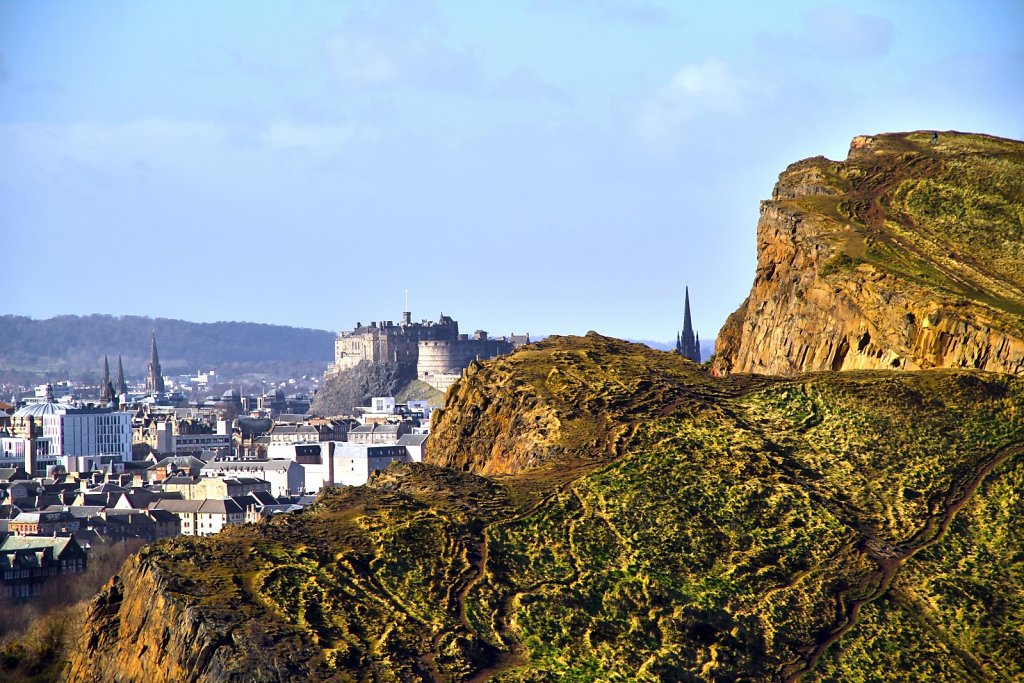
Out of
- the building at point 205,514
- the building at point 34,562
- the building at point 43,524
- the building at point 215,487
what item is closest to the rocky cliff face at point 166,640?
the building at point 34,562

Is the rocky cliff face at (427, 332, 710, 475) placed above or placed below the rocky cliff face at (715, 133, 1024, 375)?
below

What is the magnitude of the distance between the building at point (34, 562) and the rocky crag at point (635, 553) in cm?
7540

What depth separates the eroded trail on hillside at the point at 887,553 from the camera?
1399 inches

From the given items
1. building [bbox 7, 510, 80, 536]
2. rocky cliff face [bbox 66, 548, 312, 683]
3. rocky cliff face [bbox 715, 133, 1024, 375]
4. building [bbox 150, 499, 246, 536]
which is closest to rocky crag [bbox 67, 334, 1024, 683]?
rocky cliff face [bbox 66, 548, 312, 683]

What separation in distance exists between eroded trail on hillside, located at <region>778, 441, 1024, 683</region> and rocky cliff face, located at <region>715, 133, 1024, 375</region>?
5.90 m

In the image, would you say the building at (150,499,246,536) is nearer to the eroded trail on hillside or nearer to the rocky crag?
the rocky crag

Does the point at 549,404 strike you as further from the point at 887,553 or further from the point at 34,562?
the point at 34,562

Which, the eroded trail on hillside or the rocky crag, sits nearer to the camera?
the rocky crag

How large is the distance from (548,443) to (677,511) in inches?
179

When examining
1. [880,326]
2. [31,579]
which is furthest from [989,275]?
[31,579]

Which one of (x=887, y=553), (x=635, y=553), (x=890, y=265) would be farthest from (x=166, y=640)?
(x=890, y=265)

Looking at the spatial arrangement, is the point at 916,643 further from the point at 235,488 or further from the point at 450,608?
the point at 235,488

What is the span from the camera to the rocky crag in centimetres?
3281

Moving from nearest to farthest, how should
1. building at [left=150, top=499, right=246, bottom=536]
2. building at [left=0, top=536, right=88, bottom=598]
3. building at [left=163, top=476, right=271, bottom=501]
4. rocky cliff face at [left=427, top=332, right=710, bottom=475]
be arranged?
rocky cliff face at [left=427, top=332, right=710, bottom=475] < building at [left=0, top=536, right=88, bottom=598] < building at [left=150, top=499, right=246, bottom=536] < building at [left=163, top=476, right=271, bottom=501]
